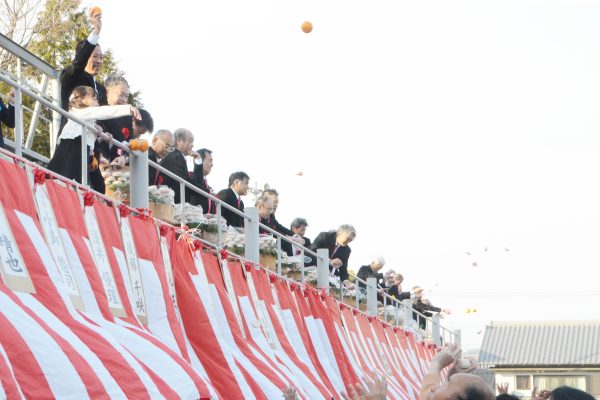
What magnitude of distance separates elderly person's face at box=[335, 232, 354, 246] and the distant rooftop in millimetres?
23673

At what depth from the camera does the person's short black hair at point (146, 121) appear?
9.45 m

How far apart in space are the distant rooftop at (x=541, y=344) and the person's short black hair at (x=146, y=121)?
30.0 m

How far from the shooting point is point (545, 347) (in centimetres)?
3934

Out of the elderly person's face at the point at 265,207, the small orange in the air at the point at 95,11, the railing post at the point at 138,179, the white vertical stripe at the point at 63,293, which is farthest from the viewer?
the elderly person's face at the point at 265,207

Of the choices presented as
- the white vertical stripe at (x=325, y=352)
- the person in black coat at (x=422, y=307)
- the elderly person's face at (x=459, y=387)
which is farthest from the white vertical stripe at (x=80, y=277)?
the person in black coat at (x=422, y=307)

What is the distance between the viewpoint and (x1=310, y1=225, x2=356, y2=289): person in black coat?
1538 cm

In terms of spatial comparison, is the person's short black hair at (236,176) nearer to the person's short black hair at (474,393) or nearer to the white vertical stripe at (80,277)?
the white vertical stripe at (80,277)

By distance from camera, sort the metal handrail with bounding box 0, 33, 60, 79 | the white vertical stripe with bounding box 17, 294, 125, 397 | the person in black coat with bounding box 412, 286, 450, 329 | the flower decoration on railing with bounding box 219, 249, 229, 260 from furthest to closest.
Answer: the person in black coat with bounding box 412, 286, 450, 329 < the metal handrail with bounding box 0, 33, 60, 79 < the flower decoration on railing with bounding box 219, 249, 229, 260 < the white vertical stripe with bounding box 17, 294, 125, 397

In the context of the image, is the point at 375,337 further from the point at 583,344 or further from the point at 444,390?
the point at 583,344

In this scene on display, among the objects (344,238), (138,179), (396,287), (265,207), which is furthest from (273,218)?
(396,287)

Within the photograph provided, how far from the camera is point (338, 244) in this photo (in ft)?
51.4

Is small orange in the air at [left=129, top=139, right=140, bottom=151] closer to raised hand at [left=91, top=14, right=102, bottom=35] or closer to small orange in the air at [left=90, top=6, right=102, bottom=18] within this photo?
raised hand at [left=91, top=14, right=102, bottom=35]

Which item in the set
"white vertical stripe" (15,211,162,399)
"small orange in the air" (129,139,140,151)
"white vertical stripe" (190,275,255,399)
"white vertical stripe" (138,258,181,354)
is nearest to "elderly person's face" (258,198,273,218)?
"white vertical stripe" (190,275,255,399)

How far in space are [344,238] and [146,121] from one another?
6.37 meters
